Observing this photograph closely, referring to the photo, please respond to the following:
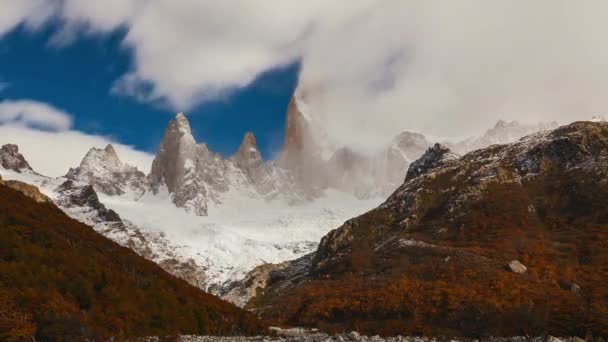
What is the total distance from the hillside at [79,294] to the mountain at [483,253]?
2453 centimetres

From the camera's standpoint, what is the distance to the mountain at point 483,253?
212 ft

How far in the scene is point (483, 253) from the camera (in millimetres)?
110062

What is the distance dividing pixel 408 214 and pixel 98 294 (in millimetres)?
132230

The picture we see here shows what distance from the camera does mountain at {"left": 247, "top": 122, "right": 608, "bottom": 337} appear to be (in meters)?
64.5

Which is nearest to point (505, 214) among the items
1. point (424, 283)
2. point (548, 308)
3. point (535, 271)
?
point (535, 271)

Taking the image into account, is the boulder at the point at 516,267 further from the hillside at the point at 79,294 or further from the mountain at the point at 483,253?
the hillside at the point at 79,294

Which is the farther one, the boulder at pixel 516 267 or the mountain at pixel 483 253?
the boulder at pixel 516 267

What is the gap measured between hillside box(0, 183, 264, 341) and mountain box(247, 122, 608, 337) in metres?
24.5

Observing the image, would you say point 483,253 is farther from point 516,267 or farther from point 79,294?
point 79,294

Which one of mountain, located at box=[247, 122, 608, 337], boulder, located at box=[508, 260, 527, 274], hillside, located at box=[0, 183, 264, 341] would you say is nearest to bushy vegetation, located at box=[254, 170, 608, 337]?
mountain, located at box=[247, 122, 608, 337]

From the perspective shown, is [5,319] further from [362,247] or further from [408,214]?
[408,214]

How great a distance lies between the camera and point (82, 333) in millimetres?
33562

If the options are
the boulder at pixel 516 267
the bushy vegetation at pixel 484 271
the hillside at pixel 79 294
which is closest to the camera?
the hillside at pixel 79 294

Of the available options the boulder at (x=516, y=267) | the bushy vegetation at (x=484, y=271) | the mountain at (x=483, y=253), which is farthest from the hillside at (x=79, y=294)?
the boulder at (x=516, y=267)
